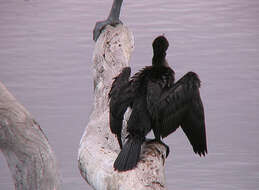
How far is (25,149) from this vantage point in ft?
8.61

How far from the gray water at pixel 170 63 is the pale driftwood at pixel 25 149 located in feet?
7.47

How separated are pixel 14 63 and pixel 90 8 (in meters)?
1.77

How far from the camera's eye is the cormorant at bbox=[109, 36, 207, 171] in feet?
9.02

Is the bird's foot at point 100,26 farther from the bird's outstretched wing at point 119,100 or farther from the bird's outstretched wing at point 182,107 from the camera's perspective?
the bird's outstretched wing at point 182,107

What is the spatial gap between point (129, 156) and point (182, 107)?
0.43m

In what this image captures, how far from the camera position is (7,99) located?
103 inches

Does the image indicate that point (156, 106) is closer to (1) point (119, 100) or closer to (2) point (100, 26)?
(1) point (119, 100)

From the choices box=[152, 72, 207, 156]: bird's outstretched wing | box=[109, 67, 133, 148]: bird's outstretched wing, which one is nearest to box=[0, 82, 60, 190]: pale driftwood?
box=[109, 67, 133, 148]: bird's outstretched wing

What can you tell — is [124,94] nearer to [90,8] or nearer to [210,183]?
[210,183]

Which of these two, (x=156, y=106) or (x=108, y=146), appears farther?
(x=108, y=146)

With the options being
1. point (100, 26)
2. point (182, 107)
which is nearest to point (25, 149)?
point (182, 107)

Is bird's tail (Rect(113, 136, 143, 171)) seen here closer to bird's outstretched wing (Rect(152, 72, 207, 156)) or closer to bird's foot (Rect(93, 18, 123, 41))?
bird's outstretched wing (Rect(152, 72, 207, 156))

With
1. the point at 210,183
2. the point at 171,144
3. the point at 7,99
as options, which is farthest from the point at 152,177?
the point at 171,144

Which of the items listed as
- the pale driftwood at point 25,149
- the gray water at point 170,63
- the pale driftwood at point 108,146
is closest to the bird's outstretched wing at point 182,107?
the pale driftwood at point 108,146
